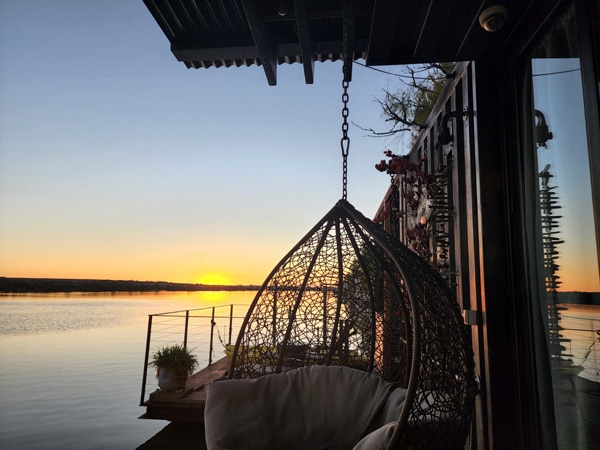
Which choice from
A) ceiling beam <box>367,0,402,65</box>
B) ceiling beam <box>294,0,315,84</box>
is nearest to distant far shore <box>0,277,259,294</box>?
ceiling beam <box>294,0,315,84</box>

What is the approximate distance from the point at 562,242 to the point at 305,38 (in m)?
1.73

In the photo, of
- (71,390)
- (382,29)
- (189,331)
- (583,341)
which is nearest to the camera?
(583,341)

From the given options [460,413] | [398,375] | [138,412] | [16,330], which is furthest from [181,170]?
[16,330]

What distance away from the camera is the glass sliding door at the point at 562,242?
1.34m

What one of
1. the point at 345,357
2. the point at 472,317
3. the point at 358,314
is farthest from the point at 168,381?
the point at 472,317

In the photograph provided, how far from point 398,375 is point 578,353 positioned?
1332mm

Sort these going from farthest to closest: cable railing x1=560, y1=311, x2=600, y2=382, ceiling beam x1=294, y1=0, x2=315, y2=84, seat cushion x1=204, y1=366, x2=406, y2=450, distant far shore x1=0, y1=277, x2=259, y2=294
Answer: distant far shore x1=0, y1=277, x2=259, y2=294 < ceiling beam x1=294, y1=0, x2=315, y2=84 < seat cushion x1=204, y1=366, x2=406, y2=450 < cable railing x1=560, y1=311, x2=600, y2=382

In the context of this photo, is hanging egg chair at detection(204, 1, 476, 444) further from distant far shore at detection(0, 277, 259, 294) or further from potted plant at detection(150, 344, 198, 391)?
distant far shore at detection(0, 277, 259, 294)

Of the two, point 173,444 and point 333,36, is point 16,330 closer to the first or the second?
point 173,444

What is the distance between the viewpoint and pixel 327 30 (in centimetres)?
270

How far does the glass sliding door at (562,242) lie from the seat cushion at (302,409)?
71 centimetres

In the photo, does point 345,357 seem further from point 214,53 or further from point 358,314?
point 214,53

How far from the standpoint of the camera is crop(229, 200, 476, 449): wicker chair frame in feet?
5.50

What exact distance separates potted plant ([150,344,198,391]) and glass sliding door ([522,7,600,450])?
357cm
